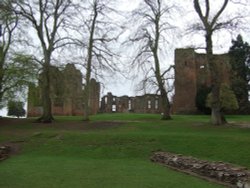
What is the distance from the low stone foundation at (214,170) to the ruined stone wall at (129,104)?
56.8 metres

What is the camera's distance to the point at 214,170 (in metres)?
14.9

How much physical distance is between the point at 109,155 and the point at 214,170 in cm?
906

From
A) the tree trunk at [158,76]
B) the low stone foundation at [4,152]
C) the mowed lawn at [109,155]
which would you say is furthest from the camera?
the tree trunk at [158,76]

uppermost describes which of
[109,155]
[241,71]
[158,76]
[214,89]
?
[241,71]

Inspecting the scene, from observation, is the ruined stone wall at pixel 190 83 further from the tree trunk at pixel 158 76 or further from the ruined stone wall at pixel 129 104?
the tree trunk at pixel 158 76

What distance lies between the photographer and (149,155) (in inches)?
906

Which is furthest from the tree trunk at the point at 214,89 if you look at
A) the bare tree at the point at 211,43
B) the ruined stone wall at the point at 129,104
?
the ruined stone wall at the point at 129,104

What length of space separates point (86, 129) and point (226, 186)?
2193 centimetres

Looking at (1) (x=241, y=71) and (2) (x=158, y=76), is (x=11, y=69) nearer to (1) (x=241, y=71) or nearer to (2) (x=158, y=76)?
(2) (x=158, y=76)

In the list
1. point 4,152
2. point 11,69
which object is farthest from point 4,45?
point 4,152

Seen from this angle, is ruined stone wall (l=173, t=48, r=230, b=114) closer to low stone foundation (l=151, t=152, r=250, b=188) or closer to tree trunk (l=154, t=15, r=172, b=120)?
tree trunk (l=154, t=15, r=172, b=120)

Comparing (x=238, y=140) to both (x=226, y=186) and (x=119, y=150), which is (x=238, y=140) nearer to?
(x=119, y=150)

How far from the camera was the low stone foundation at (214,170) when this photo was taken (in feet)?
43.2

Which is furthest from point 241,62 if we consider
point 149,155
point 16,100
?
point 149,155
